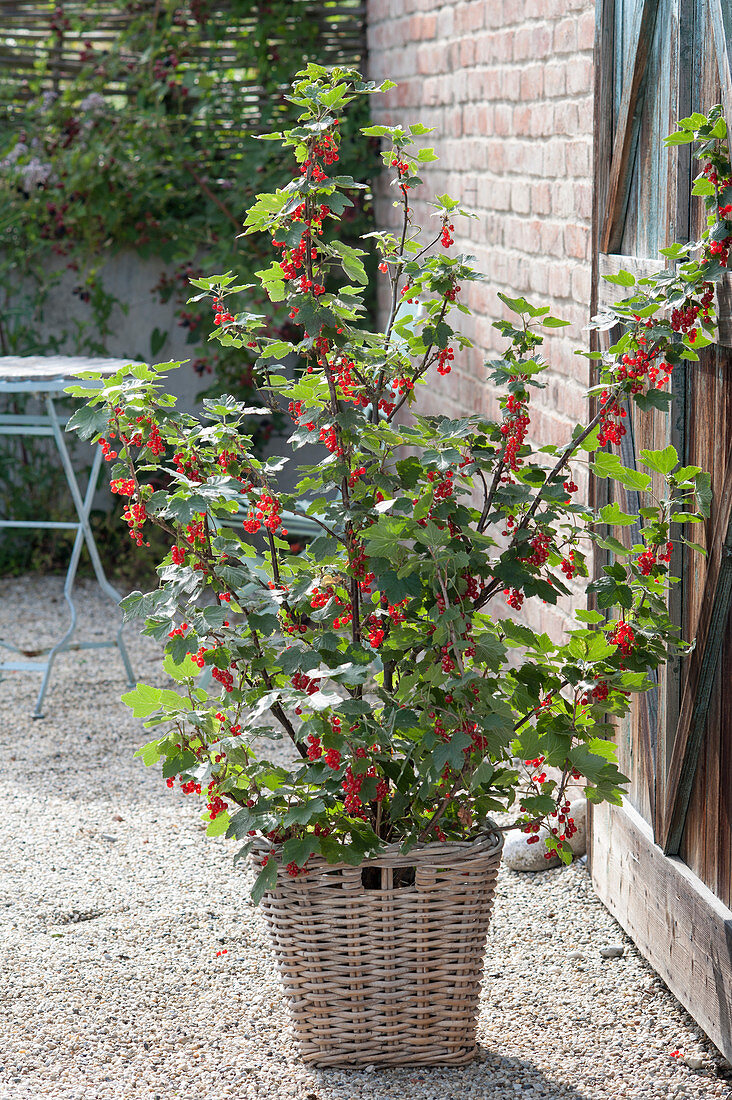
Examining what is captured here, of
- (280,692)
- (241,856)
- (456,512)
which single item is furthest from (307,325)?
(241,856)

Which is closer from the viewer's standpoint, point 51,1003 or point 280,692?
point 280,692

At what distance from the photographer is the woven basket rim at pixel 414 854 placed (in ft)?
5.92

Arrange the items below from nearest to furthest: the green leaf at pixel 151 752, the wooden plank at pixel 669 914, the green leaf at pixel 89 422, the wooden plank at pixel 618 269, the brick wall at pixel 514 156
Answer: the green leaf at pixel 89 422 → the green leaf at pixel 151 752 → the wooden plank at pixel 669 914 → the wooden plank at pixel 618 269 → the brick wall at pixel 514 156

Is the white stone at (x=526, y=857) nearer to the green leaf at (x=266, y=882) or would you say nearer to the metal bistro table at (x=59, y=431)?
the green leaf at (x=266, y=882)

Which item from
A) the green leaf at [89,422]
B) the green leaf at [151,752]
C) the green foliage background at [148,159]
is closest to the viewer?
the green leaf at [89,422]

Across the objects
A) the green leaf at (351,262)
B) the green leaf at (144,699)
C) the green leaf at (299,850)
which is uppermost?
the green leaf at (351,262)

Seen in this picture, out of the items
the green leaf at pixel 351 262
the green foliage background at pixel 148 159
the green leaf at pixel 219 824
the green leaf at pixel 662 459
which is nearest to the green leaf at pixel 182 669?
the green leaf at pixel 219 824

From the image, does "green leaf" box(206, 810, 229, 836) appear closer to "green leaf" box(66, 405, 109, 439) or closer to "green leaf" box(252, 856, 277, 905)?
"green leaf" box(252, 856, 277, 905)

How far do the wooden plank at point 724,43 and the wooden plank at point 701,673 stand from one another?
0.53 m

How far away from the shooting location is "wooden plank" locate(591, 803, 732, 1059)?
1.88 metres

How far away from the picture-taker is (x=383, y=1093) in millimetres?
1847

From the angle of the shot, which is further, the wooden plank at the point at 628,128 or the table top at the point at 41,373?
the table top at the point at 41,373

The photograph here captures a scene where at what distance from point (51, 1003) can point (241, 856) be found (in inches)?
28.2

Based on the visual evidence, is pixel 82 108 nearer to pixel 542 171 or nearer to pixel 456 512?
pixel 542 171
